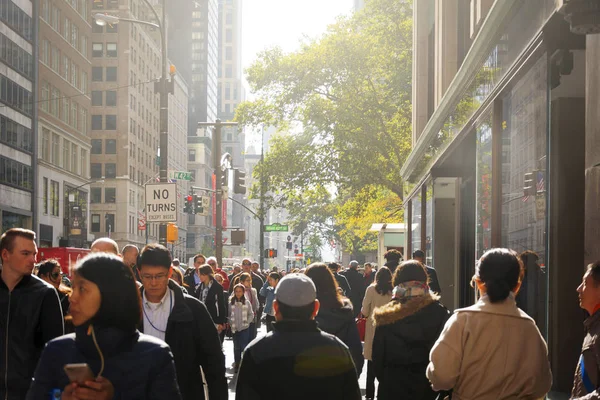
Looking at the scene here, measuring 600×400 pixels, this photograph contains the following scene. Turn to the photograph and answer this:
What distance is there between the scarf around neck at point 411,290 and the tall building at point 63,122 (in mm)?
58719

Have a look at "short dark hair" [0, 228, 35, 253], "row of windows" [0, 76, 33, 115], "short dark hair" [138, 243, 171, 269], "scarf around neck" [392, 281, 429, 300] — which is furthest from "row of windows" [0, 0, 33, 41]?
"short dark hair" [138, 243, 171, 269]

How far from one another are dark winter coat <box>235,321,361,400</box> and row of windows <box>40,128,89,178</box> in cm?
6386

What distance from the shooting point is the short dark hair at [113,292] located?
3.46 m

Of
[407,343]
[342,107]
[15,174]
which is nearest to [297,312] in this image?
[407,343]

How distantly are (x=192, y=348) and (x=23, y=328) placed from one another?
1185mm

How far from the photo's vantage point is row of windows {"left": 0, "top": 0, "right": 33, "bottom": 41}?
186ft

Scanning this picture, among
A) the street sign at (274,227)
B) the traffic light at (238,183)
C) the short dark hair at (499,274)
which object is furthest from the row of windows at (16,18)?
the short dark hair at (499,274)

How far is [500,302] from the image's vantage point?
18.0 ft

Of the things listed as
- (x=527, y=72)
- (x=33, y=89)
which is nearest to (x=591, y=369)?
(x=527, y=72)

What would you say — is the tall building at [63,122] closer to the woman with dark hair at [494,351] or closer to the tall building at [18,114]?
the tall building at [18,114]

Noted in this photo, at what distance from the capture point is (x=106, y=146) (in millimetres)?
101750

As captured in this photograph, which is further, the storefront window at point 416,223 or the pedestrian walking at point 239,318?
the storefront window at point 416,223

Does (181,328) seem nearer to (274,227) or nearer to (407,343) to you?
(407,343)

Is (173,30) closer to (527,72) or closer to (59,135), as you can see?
(59,135)
